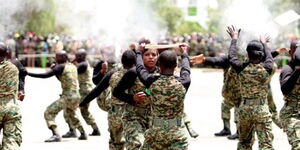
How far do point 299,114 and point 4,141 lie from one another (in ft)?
11.9

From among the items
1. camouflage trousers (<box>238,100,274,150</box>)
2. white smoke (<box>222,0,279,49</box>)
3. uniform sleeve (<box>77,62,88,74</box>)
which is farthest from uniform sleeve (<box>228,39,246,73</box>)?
uniform sleeve (<box>77,62,88,74</box>)

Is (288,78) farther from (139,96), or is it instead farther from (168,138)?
(168,138)

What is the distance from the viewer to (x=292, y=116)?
1078 centimetres

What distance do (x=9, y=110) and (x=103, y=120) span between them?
7.88m

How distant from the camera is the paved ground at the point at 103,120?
1406 centimetres

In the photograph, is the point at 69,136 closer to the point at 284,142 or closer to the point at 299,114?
the point at 284,142

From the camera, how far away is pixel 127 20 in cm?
1806

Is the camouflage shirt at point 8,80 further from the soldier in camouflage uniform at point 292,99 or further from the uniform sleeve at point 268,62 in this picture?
the soldier in camouflage uniform at point 292,99

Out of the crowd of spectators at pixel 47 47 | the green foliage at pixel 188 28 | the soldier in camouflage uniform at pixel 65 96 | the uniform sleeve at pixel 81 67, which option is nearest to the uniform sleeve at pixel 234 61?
the soldier in camouflage uniform at pixel 65 96

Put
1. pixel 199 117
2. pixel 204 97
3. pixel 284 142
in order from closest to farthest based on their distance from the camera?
pixel 284 142, pixel 199 117, pixel 204 97

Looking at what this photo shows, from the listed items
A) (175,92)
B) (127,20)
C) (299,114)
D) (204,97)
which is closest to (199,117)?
(127,20)

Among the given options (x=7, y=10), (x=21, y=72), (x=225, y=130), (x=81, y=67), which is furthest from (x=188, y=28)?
(x=21, y=72)

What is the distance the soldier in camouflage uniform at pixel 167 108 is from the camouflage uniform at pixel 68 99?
19.1 ft

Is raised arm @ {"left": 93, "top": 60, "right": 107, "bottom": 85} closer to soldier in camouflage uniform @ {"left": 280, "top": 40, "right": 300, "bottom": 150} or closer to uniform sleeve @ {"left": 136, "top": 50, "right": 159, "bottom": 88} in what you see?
soldier in camouflage uniform @ {"left": 280, "top": 40, "right": 300, "bottom": 150}
